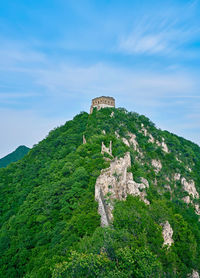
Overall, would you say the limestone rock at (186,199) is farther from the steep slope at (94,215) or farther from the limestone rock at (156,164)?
the limestone rock at (156,164)

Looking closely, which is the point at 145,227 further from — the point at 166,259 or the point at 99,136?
the point at 99,136

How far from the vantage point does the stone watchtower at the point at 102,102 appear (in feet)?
211

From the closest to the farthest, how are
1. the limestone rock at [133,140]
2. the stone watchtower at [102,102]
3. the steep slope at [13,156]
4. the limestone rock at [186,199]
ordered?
1. the limestone rock at [186,199]
2. the limestone rock at [133,140]
3. the stone watchtower at [102,102]
4. the steep slope at [13,156]

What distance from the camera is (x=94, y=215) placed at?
2509cm

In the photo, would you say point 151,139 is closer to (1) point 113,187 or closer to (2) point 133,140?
(2) point 133,140

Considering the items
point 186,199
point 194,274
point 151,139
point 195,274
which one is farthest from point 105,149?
point 186,199

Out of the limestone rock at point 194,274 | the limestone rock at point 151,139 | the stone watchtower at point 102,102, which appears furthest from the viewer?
the stone watchtower at point 102,102

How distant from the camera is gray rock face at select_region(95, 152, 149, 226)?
25.5m

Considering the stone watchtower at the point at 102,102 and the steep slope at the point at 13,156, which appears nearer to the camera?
the stone watchtower at the point at 102,102

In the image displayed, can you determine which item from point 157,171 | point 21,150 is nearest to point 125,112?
point 157,171

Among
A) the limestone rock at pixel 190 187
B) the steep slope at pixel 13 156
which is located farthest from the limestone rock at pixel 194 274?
the steep slope at pixel 13 156

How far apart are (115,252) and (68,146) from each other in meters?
35.4

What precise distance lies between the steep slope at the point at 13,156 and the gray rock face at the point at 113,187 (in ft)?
280

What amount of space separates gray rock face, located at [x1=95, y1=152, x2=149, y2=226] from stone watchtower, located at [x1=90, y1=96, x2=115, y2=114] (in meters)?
31.0
